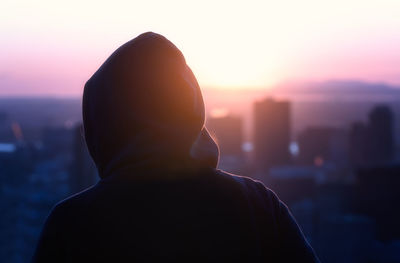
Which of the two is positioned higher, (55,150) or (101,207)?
(101,207)

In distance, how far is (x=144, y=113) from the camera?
1.74 meters

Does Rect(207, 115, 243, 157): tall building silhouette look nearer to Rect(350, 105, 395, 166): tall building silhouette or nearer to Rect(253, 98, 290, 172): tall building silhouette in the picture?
Rect(253, 98, 290, 172): tall building silhouette

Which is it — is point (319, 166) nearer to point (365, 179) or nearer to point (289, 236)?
point (365, 179)

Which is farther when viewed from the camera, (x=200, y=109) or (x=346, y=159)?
(x=346, y=159)

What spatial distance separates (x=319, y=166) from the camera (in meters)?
38.1

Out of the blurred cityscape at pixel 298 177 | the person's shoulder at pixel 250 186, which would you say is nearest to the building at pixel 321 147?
the blurred cityscape at pixel 298 177

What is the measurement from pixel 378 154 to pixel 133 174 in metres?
33.9

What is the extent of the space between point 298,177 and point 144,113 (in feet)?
81.8

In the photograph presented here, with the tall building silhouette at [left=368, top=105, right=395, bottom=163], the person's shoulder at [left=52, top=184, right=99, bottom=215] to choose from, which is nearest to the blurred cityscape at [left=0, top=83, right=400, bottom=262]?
the tall building silhouette at [left=368, top=105, right=395, bottom=163]

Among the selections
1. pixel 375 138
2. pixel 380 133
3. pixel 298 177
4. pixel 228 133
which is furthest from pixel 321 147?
pixel 298 177

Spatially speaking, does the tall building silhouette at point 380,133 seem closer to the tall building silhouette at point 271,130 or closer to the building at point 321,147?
the building at point 321,147

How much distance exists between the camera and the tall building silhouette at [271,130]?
34.4 metres

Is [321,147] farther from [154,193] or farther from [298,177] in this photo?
[154,193]

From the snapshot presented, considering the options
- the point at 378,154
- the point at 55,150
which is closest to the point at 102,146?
the point at 378,154
